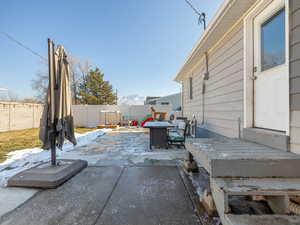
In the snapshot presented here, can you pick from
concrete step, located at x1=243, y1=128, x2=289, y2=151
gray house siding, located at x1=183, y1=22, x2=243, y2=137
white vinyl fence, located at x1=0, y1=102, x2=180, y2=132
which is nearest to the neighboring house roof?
gray house siding, located at x1=183, y1=22, x2=243, y2=137

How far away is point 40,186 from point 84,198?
74 cm

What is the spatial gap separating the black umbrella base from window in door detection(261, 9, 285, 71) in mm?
3395

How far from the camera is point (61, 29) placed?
32.7 feet

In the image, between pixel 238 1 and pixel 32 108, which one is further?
pixel 32 108

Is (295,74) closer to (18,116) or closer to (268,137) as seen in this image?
(268,137)

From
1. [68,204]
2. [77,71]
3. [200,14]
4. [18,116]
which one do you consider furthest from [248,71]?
[77,71]

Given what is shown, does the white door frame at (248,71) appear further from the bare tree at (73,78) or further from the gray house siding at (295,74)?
the bare tree at (73,78)

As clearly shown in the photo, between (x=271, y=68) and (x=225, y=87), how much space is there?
44.0 inches

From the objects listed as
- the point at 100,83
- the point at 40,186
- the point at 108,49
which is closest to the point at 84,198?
the point at 40,186

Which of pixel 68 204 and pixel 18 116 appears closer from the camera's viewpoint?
pixel 68 204

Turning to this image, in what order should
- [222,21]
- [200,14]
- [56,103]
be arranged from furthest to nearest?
1. [200,14]
2. [222,21]
3. [56,103]

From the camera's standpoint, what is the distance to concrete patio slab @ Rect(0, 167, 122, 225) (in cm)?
147

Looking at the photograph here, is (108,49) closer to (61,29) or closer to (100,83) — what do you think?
(61,29)

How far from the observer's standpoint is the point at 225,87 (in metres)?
3.09
